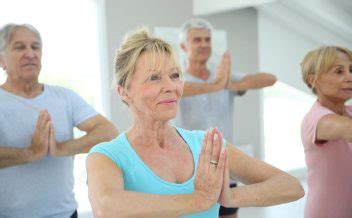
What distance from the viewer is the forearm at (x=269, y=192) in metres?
1.24

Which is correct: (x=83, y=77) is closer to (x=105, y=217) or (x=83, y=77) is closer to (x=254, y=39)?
(x=254, y=39)

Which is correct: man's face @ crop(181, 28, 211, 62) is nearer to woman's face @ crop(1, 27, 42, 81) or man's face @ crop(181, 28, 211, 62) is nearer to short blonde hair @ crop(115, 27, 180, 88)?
woman's face @ crop(1, 27, 42, 81)

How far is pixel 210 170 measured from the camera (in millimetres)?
1171

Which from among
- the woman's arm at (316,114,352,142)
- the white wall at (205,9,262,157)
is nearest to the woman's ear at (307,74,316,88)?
the woman's arm at (316,114,352,142)

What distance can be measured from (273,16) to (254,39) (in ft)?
1.18

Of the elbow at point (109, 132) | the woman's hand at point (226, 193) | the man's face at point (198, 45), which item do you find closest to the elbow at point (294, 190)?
the woman's hand at point (226, 193)

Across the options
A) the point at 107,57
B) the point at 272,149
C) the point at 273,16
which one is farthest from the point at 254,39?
the point at 107,57

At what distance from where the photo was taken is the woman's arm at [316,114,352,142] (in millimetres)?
1616

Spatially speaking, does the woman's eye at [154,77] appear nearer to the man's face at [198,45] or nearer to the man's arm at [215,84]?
the man's arm at [215,84]

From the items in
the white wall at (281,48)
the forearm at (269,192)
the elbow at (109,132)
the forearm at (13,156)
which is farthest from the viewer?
the white wall at (281,48)

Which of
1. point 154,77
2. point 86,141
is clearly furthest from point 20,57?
point 154,77

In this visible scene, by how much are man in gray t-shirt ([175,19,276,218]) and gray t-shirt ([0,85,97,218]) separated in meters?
0.87

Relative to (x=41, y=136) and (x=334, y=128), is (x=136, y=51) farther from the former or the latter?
(x=334, y=128)

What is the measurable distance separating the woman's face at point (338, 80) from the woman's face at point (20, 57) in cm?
128
